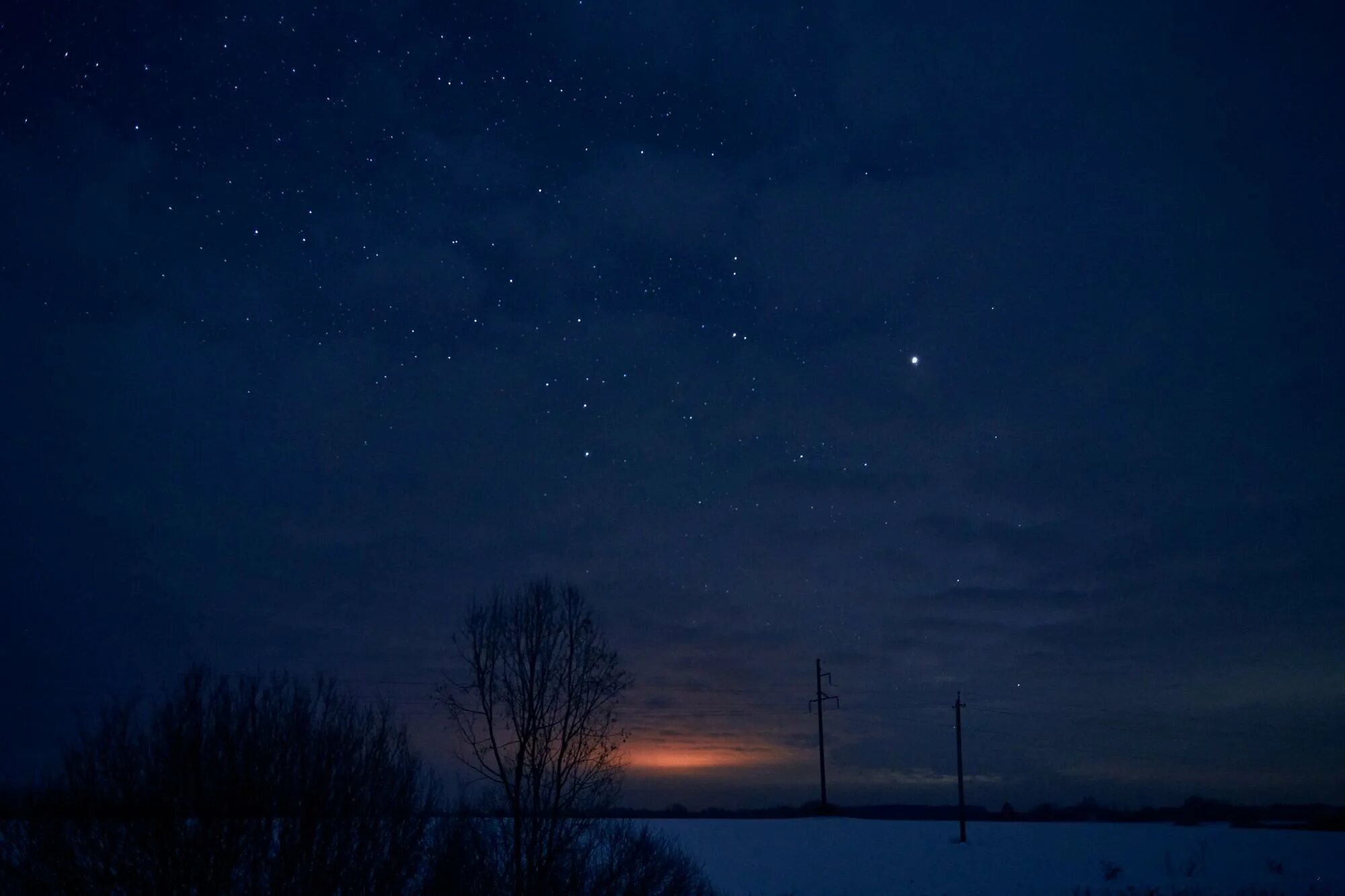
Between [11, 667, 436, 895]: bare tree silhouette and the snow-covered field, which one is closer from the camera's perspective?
[11, 667, 436, 895]: bare tree silhouette

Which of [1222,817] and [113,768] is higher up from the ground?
[113,768]

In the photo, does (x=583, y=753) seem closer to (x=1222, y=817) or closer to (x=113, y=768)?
(x=113, y=768)

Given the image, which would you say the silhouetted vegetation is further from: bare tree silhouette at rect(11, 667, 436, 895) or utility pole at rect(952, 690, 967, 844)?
utility pole at rect(952, 690, 967, 844)

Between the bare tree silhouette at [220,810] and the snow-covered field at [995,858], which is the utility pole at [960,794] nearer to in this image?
the snow-covered field at [995,858]

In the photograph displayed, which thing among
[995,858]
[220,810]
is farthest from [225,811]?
[995,858]

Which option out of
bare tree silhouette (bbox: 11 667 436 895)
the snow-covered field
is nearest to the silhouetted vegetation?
bare tree silhouette (bbox: 11 667 436 895)

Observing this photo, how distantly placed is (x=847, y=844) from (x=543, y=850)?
28.0 metres

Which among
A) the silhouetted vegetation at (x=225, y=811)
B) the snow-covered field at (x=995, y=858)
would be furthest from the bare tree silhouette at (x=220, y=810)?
the snow-covered field at (x=995, y=858)

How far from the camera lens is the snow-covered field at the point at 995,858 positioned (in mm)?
35500

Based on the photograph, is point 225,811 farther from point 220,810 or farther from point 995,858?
point 995,858

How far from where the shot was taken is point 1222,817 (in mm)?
73312

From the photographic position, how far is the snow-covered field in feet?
116

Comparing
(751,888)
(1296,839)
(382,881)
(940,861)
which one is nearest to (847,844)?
(940,861)

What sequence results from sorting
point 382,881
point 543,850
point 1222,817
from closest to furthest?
point 382,881 < point 543,850 < point 1222,817
